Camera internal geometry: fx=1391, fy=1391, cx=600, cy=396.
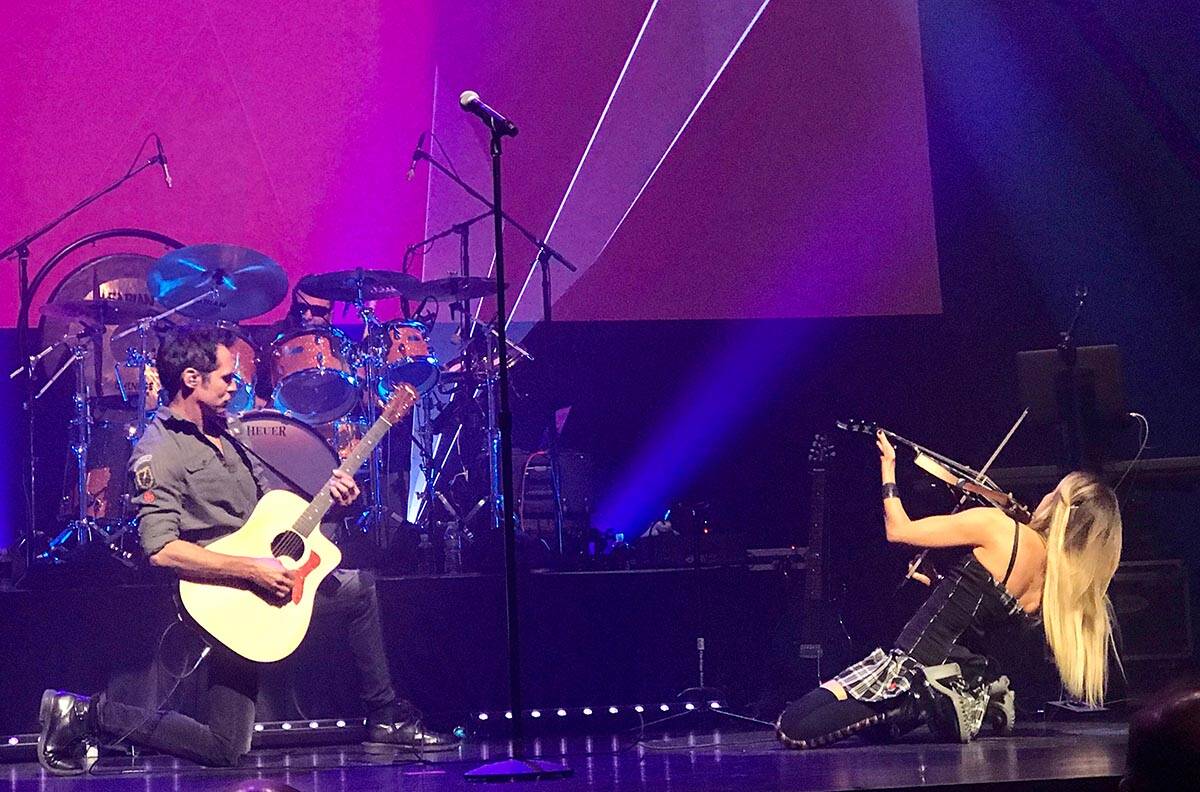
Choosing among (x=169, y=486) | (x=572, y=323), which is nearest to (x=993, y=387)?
(x=572, y=323)

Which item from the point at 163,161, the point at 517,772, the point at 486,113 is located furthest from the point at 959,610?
the point at 163,161

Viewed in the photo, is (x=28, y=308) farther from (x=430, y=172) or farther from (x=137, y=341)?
(x=430, y=172)

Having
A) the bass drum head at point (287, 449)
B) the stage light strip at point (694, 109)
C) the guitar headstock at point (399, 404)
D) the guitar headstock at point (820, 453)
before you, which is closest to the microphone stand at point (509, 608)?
the guitar headstock at point (399, 404)

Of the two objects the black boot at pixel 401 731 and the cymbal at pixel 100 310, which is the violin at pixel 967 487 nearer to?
the black boot at pixel 401 731

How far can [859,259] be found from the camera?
26.7 ft

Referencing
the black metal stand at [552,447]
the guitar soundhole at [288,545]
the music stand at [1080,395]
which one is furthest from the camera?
the black metal stand at [552,447]

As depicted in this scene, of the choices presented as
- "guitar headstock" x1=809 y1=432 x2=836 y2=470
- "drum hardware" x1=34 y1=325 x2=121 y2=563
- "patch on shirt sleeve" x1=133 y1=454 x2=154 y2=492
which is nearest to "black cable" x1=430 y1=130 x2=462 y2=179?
"drum hardware" x1=34 y1=325 x2=121 y2=563

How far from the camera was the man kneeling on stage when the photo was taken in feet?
17.1

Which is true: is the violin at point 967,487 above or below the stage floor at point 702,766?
above

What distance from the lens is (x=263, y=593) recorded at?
5207mm

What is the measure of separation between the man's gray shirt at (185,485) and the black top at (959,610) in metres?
2.76

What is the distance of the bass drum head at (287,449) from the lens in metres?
8.00

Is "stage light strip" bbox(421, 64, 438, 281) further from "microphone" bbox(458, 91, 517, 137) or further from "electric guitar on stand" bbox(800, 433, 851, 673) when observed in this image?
"microphone" bbox(458, 91, 517, 137)

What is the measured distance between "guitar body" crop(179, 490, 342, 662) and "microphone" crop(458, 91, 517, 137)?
1720 millimetres
